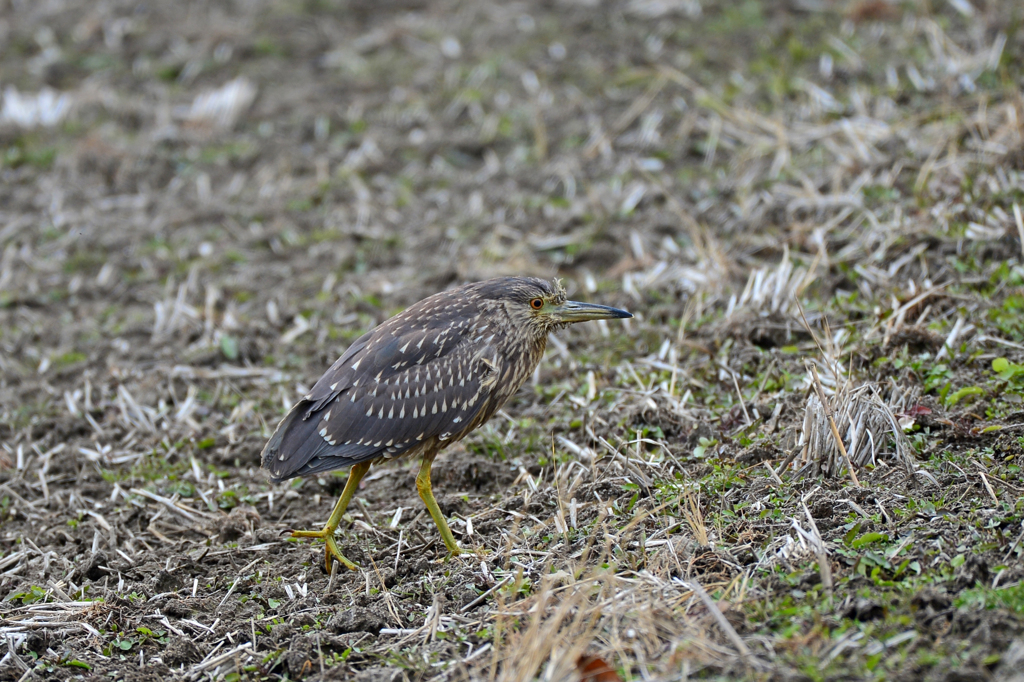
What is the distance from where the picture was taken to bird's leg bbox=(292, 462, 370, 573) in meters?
4.96

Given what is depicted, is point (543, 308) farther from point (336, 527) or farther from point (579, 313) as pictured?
point (336, 527)

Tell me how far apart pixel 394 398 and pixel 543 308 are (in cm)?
101

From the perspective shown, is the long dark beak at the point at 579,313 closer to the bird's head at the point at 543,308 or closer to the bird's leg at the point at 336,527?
the bird's head at the point at 543,308

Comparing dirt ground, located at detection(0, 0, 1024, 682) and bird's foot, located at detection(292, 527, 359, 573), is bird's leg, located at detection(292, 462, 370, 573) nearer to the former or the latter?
bird's foot, located at detection(292, 527, 359, 573)

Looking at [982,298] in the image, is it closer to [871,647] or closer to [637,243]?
[637,243]

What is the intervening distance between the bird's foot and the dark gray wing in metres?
0.34

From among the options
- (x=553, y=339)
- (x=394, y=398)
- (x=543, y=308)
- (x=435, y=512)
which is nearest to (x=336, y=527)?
(x=435, y=512)

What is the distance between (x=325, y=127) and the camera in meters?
9.98

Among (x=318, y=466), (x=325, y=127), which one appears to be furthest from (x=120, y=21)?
(x=318, y=466)

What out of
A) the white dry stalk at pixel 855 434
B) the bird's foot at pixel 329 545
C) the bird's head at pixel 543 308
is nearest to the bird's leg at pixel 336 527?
the bird's foot at pixel 329 545

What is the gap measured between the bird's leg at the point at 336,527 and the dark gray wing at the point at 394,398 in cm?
18

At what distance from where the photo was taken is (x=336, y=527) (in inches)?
203

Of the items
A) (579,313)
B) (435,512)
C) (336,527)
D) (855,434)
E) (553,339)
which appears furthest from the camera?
(553,339)

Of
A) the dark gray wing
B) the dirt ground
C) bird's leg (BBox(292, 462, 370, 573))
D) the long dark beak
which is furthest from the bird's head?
bird's leg (BBox(292, 462, 370, 573))
